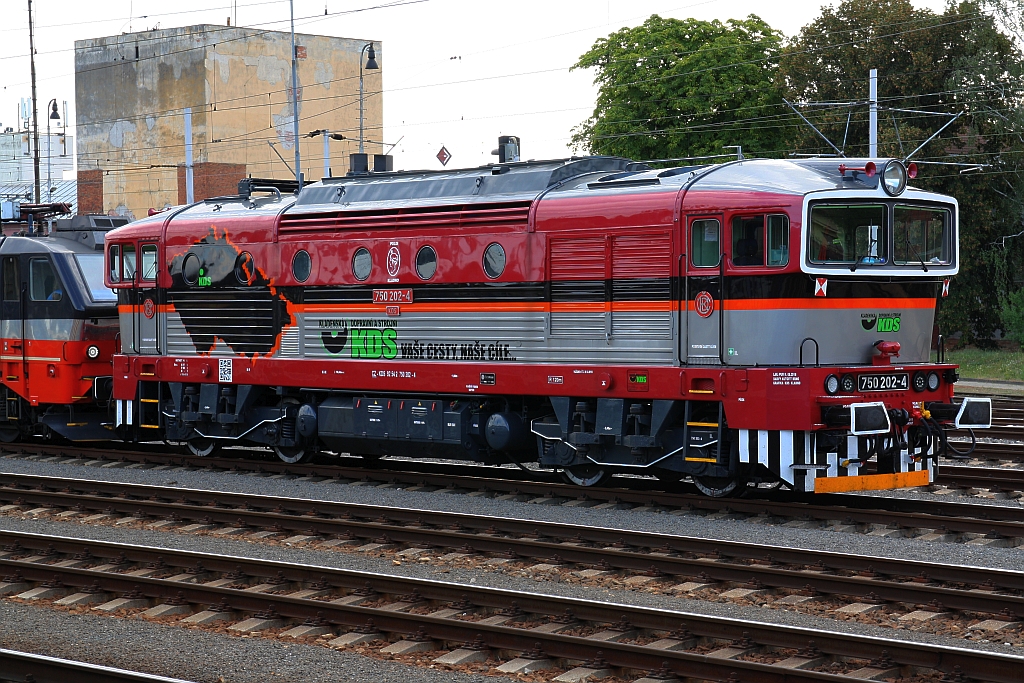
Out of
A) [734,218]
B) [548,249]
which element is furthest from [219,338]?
[734,218]

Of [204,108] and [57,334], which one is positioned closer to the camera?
[57,334]

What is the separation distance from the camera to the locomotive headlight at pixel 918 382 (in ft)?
44.2

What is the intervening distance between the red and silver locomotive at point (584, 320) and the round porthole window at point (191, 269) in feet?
0.13

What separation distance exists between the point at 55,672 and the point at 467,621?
2.75 metres

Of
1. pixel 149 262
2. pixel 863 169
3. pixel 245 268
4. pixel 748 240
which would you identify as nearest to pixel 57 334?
pixel 149 262

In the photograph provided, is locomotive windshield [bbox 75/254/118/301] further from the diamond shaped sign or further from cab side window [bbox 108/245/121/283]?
the diamond shaped sign

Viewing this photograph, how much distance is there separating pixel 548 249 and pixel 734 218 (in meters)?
2.37

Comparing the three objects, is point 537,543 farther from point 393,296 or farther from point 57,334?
point 57,334

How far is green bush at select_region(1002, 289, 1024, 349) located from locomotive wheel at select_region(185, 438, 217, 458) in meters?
30.5

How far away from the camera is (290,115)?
66.0 m

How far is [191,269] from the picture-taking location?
18.2 metres

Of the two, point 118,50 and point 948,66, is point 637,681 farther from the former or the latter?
point 118,50

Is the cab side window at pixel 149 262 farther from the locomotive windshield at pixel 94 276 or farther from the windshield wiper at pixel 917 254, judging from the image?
the windshield wiper at pixel 917 254

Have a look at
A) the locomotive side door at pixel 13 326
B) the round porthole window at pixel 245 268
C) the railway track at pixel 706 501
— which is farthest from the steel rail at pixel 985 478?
the locomotive side door at pixel 13 326
